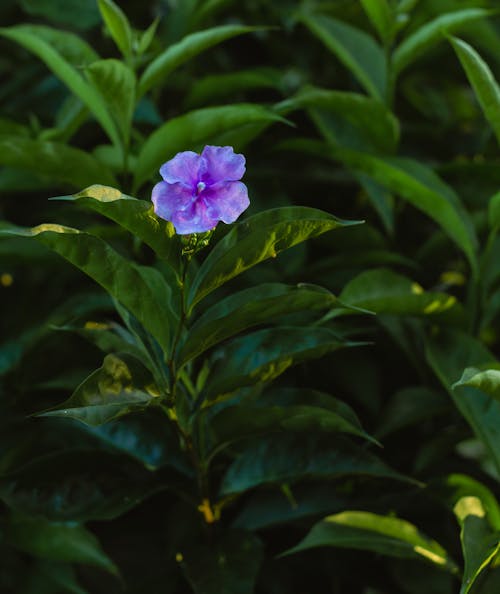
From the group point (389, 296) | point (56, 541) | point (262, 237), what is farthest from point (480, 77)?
point (56, 541)

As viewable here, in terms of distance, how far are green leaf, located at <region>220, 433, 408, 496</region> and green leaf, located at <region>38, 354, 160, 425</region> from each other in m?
0.22

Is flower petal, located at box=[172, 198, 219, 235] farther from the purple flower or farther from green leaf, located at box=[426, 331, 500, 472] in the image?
green leaf, located at box=[426, 331, 500, 472]

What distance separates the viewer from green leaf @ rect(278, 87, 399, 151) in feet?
3.88

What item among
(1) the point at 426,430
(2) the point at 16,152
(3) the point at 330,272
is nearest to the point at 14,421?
(2) the point at 16,152

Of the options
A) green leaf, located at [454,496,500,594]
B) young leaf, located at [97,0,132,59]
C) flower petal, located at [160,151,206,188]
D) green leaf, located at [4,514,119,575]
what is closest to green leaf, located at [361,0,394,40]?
young leaf, located at [97,0,132,59]

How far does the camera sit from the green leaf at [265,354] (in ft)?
3.11

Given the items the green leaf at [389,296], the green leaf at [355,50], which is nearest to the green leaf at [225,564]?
the green leaf at [389,296]

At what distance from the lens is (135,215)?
804mm

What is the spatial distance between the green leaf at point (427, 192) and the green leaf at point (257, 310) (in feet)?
0.95

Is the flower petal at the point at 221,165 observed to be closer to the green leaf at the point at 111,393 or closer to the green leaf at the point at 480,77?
the green leaf at the point at 111,393

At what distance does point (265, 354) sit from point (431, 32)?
1.75 ft

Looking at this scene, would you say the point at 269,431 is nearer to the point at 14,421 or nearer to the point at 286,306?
the point at 286,306

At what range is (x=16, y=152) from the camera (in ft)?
3.64

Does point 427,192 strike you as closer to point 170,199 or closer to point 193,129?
point 193,129
